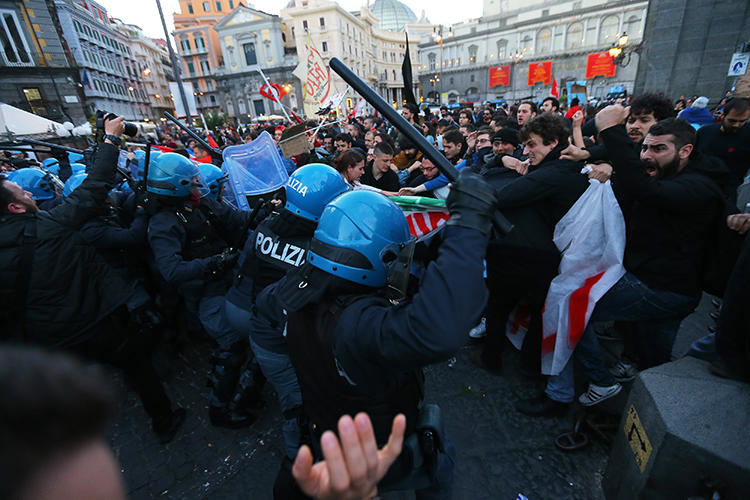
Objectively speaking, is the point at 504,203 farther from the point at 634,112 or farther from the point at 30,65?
the point at 30,65

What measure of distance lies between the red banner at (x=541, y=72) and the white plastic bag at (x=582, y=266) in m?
65.0

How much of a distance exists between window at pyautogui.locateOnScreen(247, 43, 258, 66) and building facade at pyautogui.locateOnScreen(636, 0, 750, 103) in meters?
59.8

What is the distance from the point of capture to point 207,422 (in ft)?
11.1

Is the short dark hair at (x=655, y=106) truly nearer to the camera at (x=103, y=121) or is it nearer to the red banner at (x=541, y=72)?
the camera at (x=103, y=121)

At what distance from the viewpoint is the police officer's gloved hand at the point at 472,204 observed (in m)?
1.24

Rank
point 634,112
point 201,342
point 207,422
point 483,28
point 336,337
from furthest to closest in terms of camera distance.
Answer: point 483,28 → point 201,342 → point 634,112 → point 207,422 → point 336,337

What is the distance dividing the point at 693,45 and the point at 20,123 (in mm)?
23794

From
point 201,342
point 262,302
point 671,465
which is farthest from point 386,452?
point 201,342

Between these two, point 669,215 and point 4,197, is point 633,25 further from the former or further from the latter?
point 4,197

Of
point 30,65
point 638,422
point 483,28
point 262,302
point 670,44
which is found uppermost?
point 483,28

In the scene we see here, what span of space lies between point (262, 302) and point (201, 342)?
3.11m

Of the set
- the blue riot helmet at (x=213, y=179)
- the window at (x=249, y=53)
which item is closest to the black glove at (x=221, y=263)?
the blue riot helmet at (x=213, y=179)

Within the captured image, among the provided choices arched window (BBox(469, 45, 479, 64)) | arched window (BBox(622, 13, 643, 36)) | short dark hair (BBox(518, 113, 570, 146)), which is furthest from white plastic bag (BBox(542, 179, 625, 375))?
arched window (BBox(469, 45, 479, 64))

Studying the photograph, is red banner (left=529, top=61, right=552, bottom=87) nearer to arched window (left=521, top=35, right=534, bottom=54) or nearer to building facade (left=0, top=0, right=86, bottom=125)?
arched window (left=521, top=35, right=534, bottom=54)
